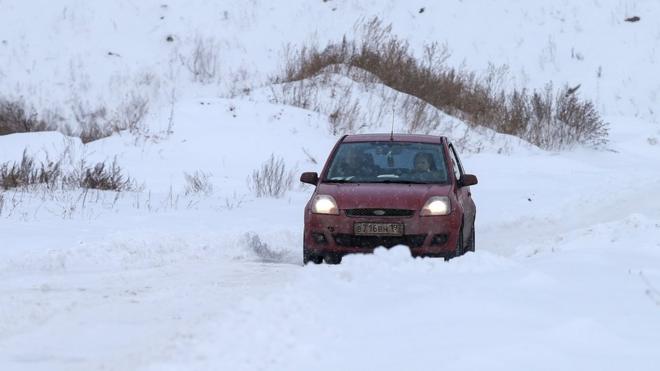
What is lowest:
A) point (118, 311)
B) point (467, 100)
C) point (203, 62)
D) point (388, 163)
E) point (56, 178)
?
point (118, 311)

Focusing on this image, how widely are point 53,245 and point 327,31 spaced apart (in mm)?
22977

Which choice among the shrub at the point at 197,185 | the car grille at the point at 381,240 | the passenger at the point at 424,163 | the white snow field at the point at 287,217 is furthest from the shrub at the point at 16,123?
the car grille at the point at 381,240

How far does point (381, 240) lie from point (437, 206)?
0.61 metres

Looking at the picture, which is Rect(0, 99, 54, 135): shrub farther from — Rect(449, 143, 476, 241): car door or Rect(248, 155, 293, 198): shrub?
Rect(449, 143, 476, 241): car door

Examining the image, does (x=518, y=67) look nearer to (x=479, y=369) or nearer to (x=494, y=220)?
(x=494, y=220)

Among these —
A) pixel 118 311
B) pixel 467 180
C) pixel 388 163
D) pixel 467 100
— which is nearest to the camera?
pixel 118 311

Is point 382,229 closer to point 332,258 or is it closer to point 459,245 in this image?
point 332,258

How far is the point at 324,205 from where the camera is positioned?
9.17 meters

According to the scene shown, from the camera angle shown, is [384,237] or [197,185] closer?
[384,237]

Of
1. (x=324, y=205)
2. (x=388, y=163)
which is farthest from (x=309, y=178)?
(x=388, y=163)

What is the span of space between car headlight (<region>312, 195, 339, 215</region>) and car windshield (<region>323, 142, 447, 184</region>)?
58cm

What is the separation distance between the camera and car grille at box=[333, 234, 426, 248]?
9.01m

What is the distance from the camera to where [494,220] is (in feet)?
45.0

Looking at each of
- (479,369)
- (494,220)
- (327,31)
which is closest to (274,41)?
(327,31)
